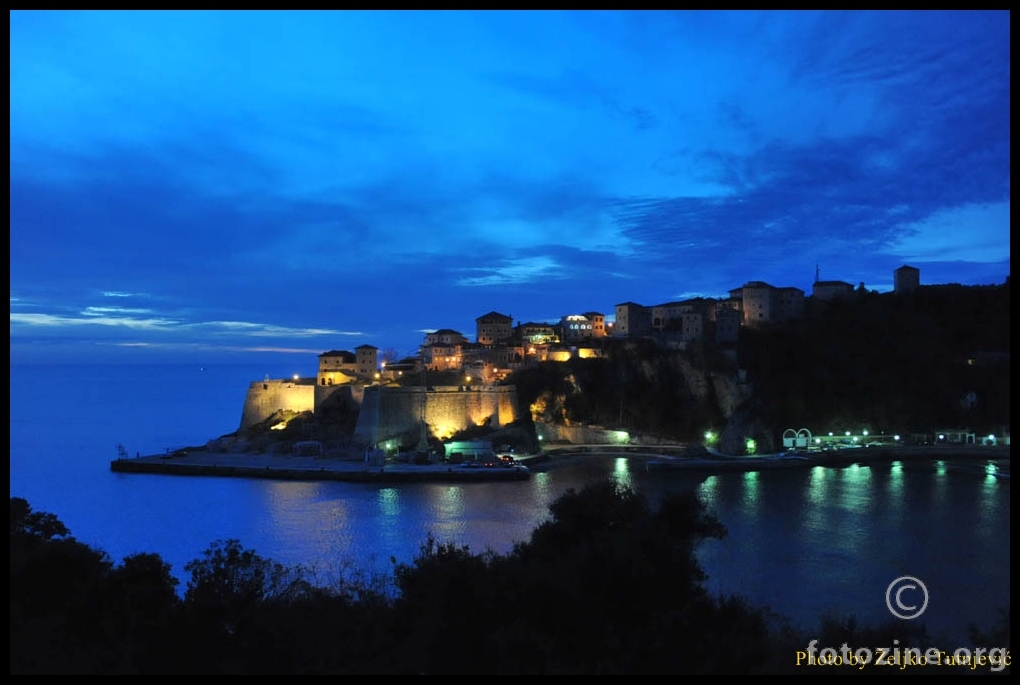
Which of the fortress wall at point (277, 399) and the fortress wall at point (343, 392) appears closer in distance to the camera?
the fortress wall at point (343, 392)

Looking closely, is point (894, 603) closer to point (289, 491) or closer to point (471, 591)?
point (471, 591)

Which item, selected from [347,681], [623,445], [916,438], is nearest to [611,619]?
[347,681]

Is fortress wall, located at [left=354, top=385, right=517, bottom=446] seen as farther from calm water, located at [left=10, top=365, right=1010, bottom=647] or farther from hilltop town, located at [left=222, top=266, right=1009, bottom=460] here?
calm water, located at [left=10, top=365, right=1010, bottom=647]

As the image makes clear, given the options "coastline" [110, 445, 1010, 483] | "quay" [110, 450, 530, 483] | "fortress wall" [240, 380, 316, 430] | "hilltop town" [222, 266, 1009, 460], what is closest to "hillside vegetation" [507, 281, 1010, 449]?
"hilltop town" [222, 266, 1009, 460]

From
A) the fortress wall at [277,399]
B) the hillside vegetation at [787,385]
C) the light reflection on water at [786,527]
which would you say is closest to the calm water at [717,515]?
the light reflection on water at [786,527]

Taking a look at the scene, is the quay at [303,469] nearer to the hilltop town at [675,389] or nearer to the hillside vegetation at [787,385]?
the hilltop town at [675,389]

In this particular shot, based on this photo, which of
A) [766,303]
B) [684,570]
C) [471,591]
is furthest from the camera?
[766,303]

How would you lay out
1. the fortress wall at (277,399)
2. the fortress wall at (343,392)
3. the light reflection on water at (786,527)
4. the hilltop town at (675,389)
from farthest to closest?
the fortress wall at (277,399), the fortress wall at (343,392), the hilltop town at (675,389), the light reflection on water at (786,527)
